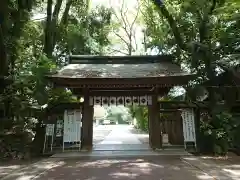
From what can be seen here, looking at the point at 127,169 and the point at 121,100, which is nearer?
the point at 127,169

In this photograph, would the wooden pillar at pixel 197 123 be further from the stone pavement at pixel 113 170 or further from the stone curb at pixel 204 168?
the stone curb at pixel 204 168

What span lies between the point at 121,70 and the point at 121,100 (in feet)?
5.09

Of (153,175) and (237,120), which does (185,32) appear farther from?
(153,175)

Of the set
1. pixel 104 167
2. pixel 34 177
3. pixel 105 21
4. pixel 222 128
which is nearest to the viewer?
pixel 34 177

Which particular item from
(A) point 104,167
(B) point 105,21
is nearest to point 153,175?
(A) point 104,167

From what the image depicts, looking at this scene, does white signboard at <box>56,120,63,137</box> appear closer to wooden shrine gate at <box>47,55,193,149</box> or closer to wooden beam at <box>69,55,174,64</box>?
wooden shrine gate at <box>47,55,193,149</box>

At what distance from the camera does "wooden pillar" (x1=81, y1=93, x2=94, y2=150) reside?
13.7 m

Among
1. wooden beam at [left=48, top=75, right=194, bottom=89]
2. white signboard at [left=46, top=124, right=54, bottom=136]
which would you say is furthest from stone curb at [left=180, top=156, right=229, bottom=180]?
white signboard at [left=46, top=124, right=54, bottom=136]

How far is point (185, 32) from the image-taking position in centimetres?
1591

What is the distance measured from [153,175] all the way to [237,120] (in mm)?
6645

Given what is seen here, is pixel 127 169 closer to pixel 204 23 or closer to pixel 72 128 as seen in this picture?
pixel 72 128

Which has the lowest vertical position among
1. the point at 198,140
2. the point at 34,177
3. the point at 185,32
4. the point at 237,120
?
the point at 34,177

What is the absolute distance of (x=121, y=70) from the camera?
47.8 feet

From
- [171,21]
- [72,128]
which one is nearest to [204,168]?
[72,128]
